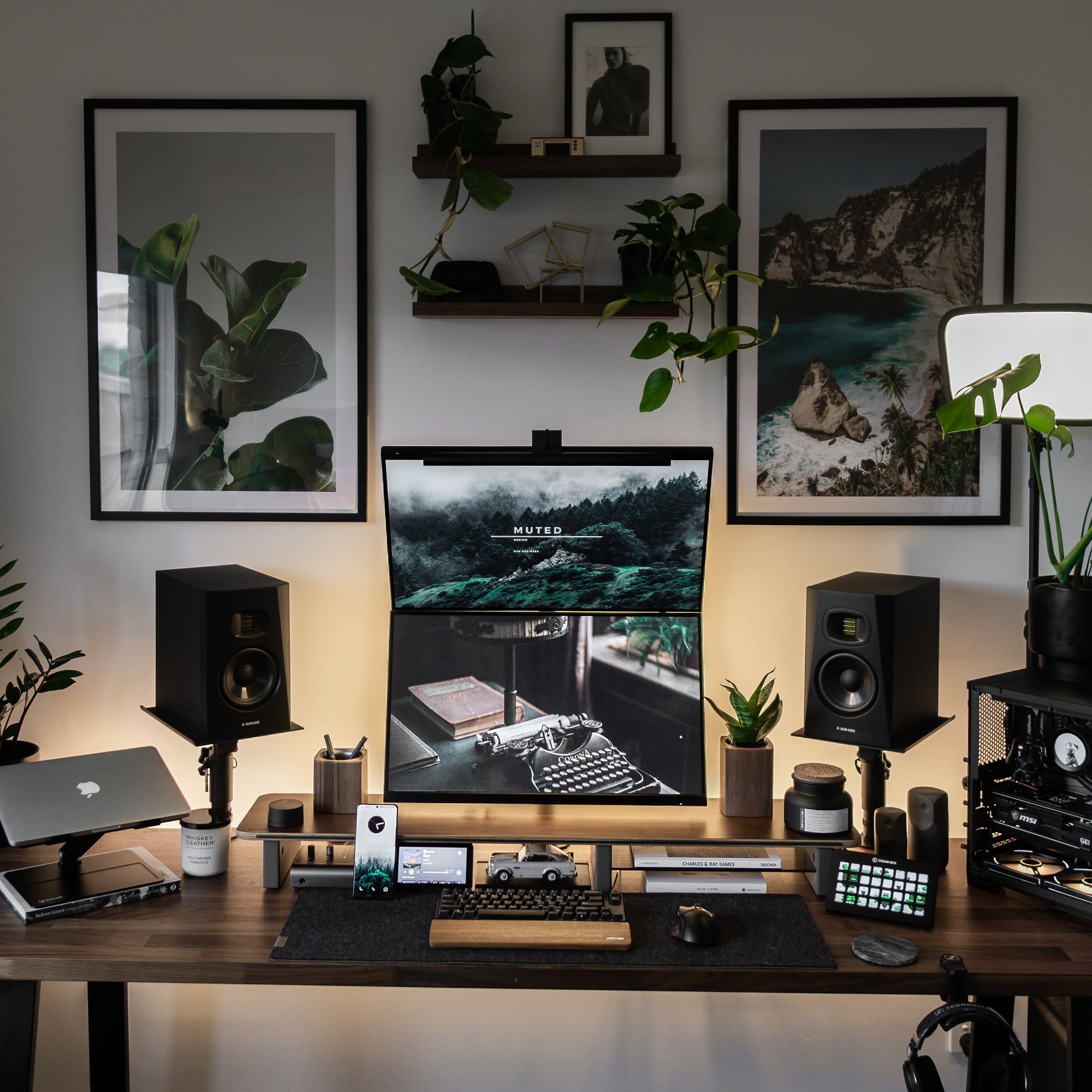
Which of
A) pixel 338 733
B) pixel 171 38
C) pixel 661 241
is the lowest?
pixel 338 733

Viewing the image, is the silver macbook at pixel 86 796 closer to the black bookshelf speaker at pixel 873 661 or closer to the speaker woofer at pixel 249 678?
the speaker woofer at pixel 249 678

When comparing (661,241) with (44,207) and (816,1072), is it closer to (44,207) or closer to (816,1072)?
(44,207)

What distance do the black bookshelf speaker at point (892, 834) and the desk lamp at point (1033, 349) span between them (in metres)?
0.41

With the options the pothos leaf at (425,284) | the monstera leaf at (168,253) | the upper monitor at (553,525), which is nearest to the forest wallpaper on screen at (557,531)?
the upper monitor at (553,525)

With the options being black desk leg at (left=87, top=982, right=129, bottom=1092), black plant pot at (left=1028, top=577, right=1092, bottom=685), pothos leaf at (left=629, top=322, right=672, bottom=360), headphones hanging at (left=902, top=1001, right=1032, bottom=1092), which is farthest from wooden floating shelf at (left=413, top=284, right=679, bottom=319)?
black desk leg at (left=87, top=982, right=129, bottom=1092)

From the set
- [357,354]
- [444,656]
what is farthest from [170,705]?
[357,354]

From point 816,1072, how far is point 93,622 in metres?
1.98

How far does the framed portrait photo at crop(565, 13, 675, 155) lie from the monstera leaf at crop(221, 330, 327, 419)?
2.50ft

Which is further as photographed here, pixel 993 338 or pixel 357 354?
pixel 357 354

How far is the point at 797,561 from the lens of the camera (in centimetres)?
208

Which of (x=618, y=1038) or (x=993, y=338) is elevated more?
(x=993, y=338)

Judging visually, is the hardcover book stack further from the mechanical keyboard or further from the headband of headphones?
the headband of headphones

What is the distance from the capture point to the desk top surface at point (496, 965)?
4.73ft

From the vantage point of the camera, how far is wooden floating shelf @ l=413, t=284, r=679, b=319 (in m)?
1.91
